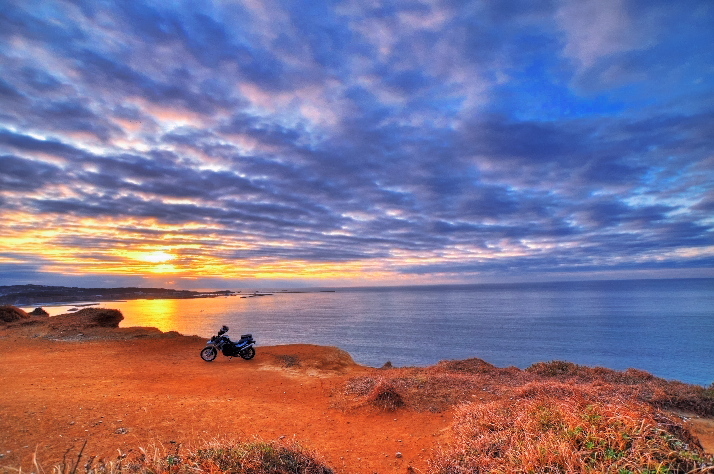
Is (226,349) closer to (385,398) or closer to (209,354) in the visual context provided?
(209,354)

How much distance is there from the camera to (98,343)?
20.8 meters

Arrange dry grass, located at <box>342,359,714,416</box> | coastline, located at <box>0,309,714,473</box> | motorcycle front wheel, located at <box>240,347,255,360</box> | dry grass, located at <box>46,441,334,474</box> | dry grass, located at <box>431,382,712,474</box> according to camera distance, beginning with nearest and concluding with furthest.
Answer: dry grass, located at <box>46,441,334,474</box>
dry grass, located at <box>431,382,712,474</box>
coastline, located at <box>0,309,714,473</box>
dry grass, located at <box>342,359,714,416</box>
motorcycle front wheel, located at <box>240,347,255,360</box>

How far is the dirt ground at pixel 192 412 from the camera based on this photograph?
780cm

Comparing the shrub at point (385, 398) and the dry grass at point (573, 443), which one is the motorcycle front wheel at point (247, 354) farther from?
the dry grass at point (573, 443)

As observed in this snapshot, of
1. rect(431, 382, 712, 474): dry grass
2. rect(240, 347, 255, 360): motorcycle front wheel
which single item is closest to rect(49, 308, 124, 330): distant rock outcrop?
rect(240, 347, 255, 360): motorcycle front wheel

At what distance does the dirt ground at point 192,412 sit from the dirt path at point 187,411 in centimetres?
3

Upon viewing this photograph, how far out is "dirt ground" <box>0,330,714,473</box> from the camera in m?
7.80

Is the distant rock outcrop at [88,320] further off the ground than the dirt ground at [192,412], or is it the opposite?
the distant rock outcrop at [88,320]

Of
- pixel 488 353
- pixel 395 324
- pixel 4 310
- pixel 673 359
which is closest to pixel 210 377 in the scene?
pixel 4 310

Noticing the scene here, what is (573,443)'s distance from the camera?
481cm

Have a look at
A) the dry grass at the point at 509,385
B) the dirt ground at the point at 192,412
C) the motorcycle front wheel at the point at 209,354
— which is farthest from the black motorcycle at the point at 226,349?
the dry grass at the point at 509,385

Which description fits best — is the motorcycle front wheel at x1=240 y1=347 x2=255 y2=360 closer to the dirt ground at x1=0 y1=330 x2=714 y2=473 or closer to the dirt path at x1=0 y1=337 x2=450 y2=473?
the dirt path at x1=0 y1=337 x2=450 y2=473

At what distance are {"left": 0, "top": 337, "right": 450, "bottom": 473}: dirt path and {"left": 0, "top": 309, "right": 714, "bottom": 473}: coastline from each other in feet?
0.13

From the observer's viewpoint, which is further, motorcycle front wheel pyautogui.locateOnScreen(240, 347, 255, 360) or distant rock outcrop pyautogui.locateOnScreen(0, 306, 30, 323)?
distant rock outcrop pyautogui.locateOnScreen(0, 306, 30, 323)
